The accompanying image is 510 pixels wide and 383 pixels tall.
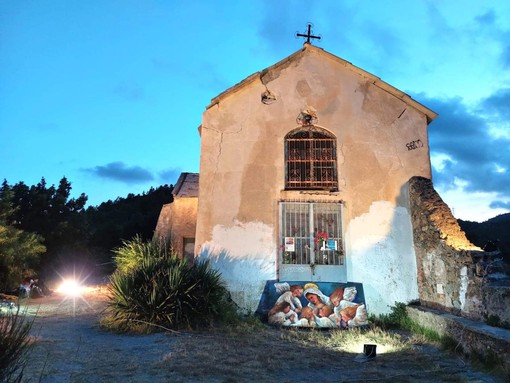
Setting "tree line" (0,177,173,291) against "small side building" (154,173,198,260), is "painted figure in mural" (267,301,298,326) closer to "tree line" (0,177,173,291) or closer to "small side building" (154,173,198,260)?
"small side building" (154,173,198,260)

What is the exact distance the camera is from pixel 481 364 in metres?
5.75

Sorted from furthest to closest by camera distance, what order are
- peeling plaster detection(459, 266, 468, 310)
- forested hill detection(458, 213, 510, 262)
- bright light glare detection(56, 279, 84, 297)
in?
1. forested hill detection(458, 213, 510, 262)
2. bright light glare detection(56, 279, 84, 297)
3. peeling plaster detection(459, 266, 468, 310)

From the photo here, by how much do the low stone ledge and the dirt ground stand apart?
347 millimetres

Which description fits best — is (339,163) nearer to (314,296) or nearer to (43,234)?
(314,296)

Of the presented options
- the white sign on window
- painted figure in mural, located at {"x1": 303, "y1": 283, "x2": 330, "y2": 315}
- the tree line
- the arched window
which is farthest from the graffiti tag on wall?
the tree line

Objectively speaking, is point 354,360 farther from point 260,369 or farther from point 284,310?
point 284,310

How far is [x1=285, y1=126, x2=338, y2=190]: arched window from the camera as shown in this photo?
405 inches

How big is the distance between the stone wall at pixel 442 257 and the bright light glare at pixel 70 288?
11.6 m

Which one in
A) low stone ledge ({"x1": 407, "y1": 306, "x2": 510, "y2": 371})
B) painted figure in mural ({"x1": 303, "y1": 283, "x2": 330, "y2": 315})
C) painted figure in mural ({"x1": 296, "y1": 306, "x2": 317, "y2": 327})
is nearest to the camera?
low stone ledge ({"x1": 407, "y1": 306, "x2": 510, "y2": 371})

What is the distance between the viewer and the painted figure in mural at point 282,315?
8859 mm

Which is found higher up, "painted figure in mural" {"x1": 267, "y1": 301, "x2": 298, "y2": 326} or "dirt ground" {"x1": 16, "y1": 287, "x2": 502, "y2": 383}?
"painted figure in mural" {"x1": 267, "y1": 301, "x2": 298, "y2": 326}

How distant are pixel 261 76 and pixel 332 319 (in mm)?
6657

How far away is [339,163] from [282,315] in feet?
13.8

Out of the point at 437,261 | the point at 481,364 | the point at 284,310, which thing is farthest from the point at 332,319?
the point at 481,364
